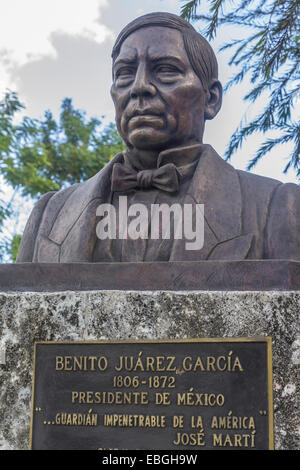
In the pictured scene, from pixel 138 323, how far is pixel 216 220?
0.97 m

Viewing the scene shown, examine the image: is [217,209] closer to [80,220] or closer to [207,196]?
[207,196]

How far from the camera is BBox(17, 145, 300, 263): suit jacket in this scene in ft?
13.2

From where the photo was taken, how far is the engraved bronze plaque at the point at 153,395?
326 cm

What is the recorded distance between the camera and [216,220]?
4.12 meters

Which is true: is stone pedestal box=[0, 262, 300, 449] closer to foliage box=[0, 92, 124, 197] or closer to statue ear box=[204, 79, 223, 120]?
statue ear box=[204, 79, 223, 120]

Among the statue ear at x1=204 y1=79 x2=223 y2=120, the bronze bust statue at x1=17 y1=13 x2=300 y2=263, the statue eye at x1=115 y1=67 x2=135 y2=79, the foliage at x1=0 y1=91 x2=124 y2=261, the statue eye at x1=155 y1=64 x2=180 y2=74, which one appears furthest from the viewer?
the foliage at x1=0 y1=91 x2=124 y2=261

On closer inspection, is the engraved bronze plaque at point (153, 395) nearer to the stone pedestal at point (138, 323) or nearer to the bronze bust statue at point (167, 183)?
the stone pedestal at point (138, 323)

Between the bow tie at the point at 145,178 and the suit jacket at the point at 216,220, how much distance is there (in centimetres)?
9

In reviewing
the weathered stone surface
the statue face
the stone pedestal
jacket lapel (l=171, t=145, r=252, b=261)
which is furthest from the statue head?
the weathered stone surface

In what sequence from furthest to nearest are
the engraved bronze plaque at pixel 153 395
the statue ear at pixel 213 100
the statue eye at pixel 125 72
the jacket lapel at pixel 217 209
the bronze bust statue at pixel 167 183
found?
the statue ear at pixel 213 100 → the statue eye at pixel 125 72 → the bronze bust statue at pixel 167 183 → the jacket lapel at pixel 217 209 → the engraved bronze plaque at pixel 153 395

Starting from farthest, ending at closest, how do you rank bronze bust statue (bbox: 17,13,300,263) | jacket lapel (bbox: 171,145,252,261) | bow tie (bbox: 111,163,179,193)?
bow tie (bbox: 111,163,179,193) → bronze bust statue (bbox: 17,13,300,263) → jacket lapel (bbox: 171,145,252,261)

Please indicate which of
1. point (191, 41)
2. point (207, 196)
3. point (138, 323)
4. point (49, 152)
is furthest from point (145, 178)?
point (49, 152)

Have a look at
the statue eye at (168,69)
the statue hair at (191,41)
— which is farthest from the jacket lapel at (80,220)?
the statue hair at (191,41)

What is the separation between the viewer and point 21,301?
142 inches
